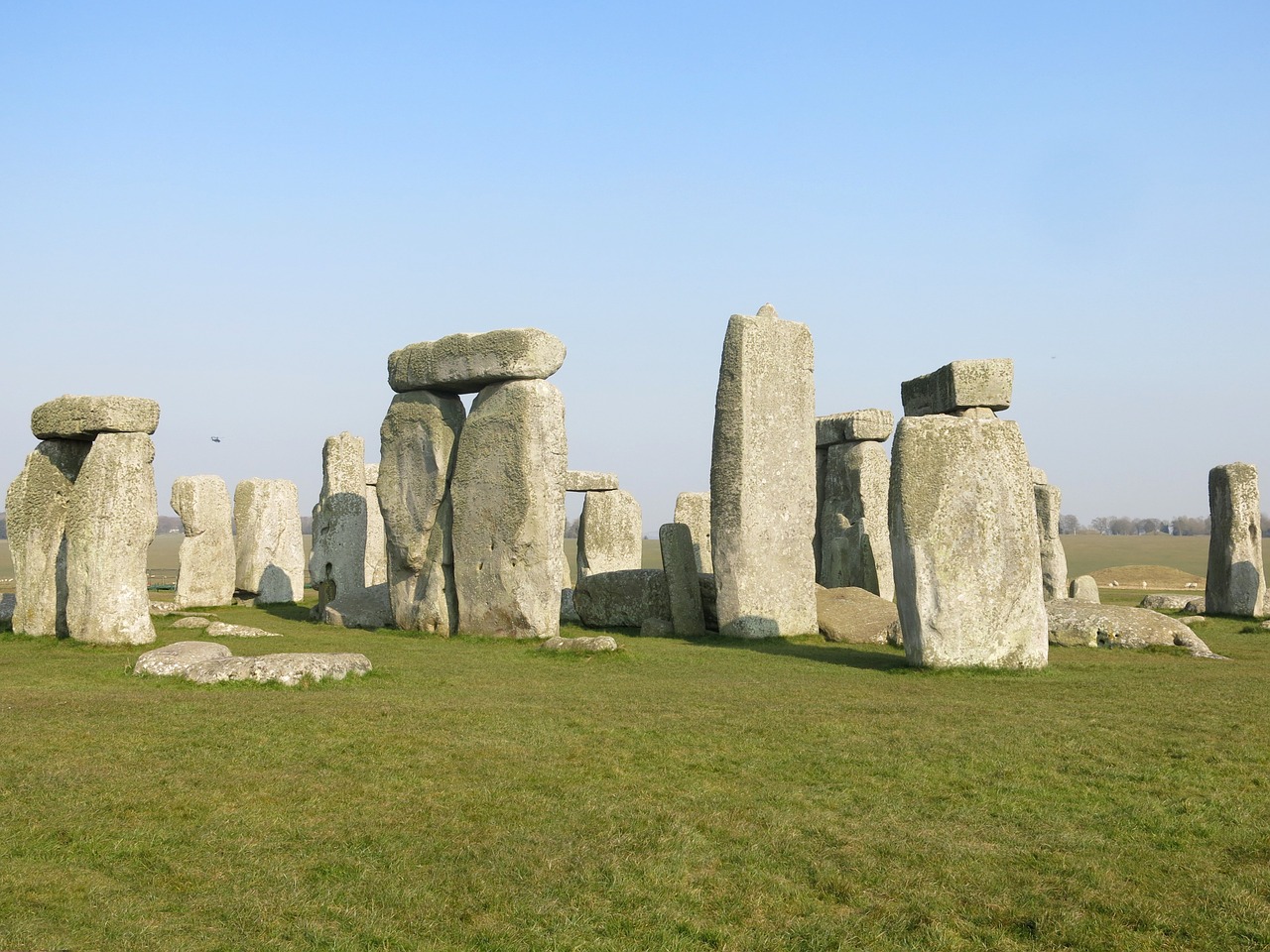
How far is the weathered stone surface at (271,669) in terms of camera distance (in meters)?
9.34

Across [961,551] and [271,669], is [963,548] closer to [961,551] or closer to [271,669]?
[961,551]

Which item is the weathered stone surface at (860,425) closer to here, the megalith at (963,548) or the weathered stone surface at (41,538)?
the megalith at (963,548)

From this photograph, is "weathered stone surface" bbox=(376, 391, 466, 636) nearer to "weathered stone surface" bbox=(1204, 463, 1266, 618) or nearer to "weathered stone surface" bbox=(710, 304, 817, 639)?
"weathered stone surface" bbox=(710, 304, 817, 639)

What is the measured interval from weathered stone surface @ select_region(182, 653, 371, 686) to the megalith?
5.15 metres

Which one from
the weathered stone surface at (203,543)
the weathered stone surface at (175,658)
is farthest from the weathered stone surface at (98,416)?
the weathered stone surface at (203,543)

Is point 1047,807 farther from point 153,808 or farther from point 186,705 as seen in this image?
point 186,705

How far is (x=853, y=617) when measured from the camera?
1480 cm

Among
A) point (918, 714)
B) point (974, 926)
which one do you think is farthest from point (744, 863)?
point (918, 714)

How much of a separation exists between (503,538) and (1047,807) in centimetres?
960

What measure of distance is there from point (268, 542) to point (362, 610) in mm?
6355

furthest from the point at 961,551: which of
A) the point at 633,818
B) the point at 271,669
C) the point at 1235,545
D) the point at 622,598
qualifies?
the point at 1235,545

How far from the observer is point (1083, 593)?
68.7 ft

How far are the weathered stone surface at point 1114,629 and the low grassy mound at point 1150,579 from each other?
768 inches

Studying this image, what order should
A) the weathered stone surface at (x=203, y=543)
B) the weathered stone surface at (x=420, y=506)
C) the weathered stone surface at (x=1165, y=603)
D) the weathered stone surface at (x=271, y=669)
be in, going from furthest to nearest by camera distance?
the weathered stone surface at (x=1165, y=603) → the weathered stone surface at (x=203, y=543) → the weathered stone surface at (x=420, y=506) → the weathered stone surface at (x=271, y=669)
